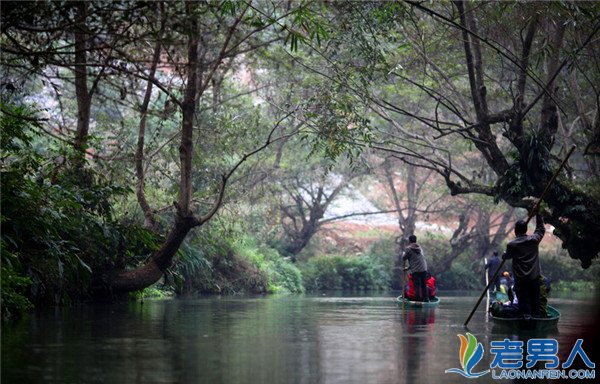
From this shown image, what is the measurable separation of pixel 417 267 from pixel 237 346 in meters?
12.4

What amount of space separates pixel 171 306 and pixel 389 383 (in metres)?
13.7

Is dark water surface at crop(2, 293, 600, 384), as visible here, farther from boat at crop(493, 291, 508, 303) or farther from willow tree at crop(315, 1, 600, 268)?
willow tree at crop(315, 1, 600, 268)

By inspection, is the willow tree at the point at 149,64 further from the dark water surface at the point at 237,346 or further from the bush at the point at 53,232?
the dark water surface at the point at 237,346

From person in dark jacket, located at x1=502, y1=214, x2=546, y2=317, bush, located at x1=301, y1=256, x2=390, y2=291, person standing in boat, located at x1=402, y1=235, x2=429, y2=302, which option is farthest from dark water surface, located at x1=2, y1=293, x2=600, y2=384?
bush, located at x1=301, y1=256, x2=390, y2=291

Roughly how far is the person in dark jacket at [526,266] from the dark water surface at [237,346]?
2.29 feet

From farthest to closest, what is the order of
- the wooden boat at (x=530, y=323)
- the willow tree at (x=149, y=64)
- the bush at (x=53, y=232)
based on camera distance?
the bush at (x=53, y=232) < the wooden boat at (x=530, y=323) < the willow tree at (x=149, y=64)

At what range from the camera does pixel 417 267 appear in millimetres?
23062

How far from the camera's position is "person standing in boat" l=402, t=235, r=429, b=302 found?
2289 cm

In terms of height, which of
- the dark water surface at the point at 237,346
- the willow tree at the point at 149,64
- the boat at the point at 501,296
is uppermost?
the willow tree at the point at 149,64

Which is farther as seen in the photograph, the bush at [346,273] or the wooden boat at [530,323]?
the bush at [346,273]

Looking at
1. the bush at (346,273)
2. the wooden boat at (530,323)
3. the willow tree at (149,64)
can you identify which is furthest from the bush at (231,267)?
the wooden boat at (530,323)

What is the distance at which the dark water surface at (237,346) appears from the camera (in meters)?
8.46

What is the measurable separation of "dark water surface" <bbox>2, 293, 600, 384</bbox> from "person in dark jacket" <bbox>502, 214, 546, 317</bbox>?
0.70m

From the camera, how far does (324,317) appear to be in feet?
59.3
